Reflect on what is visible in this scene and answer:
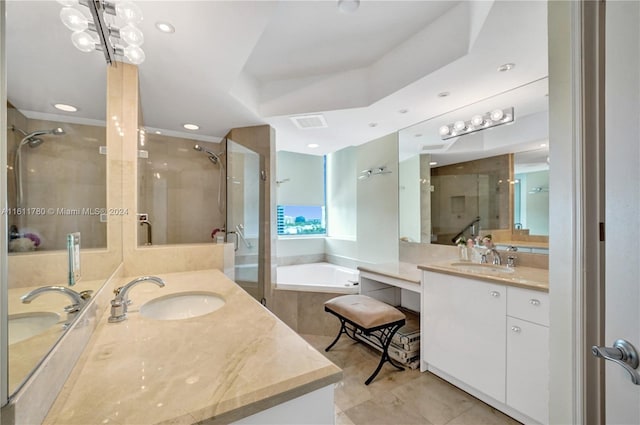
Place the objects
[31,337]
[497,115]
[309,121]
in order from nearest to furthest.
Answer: [31,337], [497,115], [309,121]

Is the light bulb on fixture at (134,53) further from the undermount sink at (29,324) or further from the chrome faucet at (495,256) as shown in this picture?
the chrome faucet at (495,256)

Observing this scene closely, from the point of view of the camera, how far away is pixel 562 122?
100cm

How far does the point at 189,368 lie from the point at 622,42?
5.06 ft

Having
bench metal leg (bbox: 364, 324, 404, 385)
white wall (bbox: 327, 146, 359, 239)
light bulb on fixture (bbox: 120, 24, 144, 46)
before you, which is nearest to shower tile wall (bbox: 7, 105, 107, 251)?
light bulb on fixture (bbox: 120, 24, 144, 46)

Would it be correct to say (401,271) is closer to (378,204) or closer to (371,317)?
(371,317)

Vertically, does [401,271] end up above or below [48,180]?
below

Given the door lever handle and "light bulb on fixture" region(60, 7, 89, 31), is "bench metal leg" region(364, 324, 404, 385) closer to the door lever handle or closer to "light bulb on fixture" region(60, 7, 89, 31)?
the door lever handle

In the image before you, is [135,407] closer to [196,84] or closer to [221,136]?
[196,84]

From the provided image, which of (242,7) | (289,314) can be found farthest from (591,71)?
(289,314)

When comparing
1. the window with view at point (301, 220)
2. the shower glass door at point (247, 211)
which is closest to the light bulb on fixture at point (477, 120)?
the shower glass door at point (247, 211)

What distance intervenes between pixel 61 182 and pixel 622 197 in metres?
1.84

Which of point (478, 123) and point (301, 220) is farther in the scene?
point (301, 220)

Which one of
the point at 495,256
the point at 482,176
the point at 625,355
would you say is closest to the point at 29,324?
the point at 625,355

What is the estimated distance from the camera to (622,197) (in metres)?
0.75
